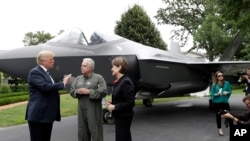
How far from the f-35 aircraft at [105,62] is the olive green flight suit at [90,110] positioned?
9.05ft

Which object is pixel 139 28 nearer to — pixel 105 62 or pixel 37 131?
pixel 105 62

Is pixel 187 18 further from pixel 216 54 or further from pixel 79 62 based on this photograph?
pixel 79 62

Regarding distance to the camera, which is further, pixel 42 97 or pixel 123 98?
pixel 42 97

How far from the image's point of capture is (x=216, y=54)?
36438mm

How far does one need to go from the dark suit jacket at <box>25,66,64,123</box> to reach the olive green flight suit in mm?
522

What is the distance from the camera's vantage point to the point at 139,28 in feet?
85.8

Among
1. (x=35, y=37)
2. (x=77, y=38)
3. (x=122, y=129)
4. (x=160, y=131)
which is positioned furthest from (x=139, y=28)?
(x=35, y=37)

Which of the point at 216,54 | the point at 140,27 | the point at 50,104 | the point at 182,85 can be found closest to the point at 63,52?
the point at 50,104

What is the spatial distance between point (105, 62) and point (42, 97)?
150 inches

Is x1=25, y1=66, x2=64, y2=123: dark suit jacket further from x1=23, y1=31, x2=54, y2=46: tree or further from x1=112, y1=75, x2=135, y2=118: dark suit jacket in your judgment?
x1=23, y1=31, x2=54, y2=46: tree

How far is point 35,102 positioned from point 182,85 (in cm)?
673

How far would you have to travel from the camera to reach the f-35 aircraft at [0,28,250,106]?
7.33 meters

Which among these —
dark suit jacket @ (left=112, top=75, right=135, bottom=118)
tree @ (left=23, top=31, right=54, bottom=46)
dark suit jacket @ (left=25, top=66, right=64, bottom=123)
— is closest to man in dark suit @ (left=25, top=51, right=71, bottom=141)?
dark suit jacket @ (left=25, top=66, right=64, bottom=123)

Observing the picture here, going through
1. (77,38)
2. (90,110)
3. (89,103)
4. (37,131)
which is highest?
(77,38)
